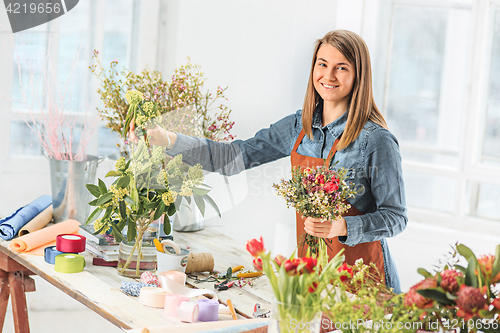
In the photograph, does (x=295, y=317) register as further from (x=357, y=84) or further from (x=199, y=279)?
(x=357, y=84)

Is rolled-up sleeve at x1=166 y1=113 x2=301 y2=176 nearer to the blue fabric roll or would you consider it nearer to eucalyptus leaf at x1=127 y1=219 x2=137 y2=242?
eucalyptus leaf at x1=127 y1=219 x2=137 y2=242

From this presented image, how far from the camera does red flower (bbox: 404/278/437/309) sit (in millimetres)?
992

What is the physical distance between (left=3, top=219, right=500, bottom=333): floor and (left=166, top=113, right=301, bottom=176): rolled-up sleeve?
4.85ft

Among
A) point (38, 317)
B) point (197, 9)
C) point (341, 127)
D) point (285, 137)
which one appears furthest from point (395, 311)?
point (38, 317)

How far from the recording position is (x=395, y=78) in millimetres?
3592

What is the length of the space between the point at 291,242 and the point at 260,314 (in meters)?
1.23

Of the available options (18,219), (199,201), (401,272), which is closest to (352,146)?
(199,201)

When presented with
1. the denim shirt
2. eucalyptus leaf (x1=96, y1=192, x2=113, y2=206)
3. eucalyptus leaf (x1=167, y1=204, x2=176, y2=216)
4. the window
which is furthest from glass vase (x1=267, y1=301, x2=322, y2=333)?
the window

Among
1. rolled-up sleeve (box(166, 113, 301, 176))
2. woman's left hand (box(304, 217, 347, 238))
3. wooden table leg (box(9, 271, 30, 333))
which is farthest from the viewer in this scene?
wooden table leg (box(9, 271, 30, 333))

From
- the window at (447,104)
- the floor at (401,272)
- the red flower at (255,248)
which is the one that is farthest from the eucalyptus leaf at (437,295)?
the window at (447,104)

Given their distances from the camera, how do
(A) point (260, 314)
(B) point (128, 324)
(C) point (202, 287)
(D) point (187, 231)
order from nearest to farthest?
(B) point (128, 324) → (A) point (260, 314) → (C) point (202, 287) → (D) point (187, 231)

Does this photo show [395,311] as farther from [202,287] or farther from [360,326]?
[202,287]

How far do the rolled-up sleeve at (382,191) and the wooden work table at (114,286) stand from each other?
40 centimetres

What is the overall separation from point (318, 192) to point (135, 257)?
714mm
